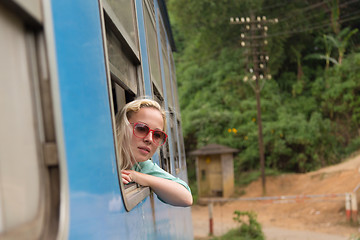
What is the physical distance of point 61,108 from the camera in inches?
34.4

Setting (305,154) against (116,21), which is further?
(305,154)

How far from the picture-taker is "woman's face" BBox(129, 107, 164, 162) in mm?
1901

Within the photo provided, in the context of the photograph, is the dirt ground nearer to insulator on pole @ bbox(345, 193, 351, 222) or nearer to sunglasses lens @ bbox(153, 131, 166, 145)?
insulator on pole @ bbox(345, 193, 351, 222)

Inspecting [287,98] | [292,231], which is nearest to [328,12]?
[287,98]

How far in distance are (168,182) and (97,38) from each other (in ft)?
2.60

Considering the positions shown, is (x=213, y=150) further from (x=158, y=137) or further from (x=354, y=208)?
(x=158, y=137)

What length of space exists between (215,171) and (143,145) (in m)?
18.0

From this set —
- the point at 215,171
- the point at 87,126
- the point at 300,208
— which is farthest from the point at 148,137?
the point at 215,171

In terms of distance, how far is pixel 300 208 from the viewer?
16.1m

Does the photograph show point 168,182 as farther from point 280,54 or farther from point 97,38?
point 280,54

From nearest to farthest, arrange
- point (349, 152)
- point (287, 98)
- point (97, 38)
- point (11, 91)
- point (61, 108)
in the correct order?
point (11, 91) → point (61, 108) → point (97, 38) → point (349, 152) → point (287, 98)

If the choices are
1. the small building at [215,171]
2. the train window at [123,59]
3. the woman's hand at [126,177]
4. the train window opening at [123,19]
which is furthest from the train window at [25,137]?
the small building at [215,171]

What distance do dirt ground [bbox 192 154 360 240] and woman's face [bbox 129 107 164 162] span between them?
35.4ft

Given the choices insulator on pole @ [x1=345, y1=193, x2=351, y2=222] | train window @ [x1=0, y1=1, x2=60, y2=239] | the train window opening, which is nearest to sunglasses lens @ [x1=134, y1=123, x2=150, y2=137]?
the train window opening
